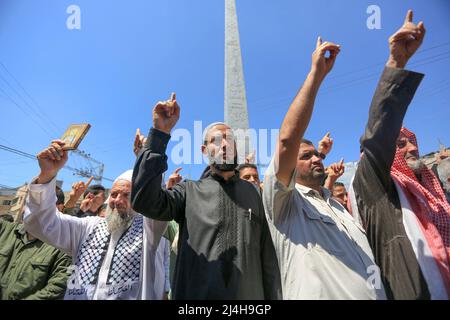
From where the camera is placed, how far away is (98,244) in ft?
5.91

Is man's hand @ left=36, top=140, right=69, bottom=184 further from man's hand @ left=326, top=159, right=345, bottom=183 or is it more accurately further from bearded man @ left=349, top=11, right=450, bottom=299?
man's hand @ left=326, top=159, right=345, bottom=183

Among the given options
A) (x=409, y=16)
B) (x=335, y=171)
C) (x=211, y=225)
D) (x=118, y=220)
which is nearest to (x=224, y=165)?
(x=211, y=225)

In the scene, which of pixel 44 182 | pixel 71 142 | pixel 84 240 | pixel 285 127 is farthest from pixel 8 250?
pixel 285 127

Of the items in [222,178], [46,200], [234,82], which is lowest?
[46,200]

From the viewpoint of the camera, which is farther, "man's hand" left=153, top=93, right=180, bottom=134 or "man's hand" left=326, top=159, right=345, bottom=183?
"man's hand" left=326, top=159, right=345, bottom=183

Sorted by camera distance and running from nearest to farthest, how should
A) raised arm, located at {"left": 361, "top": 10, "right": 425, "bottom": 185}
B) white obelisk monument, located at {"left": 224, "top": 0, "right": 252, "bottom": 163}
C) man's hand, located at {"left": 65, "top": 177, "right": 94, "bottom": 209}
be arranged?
raised arm, located at {"left": 361, "top": 10, "right": 425, "bottom": 185}
man's hand, located at {"left": 65, "top": 177, "right": 94, "bottom": 209}
white obelisk monument, located at {"left": 224, "top": 0, "right": 252, "bottom": 163}

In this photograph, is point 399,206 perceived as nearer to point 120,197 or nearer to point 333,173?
point 333,173

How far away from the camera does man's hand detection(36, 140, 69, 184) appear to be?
150 cm

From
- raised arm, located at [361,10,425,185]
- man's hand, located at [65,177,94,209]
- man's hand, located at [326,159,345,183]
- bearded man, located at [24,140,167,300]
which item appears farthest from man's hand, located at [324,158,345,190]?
man's hand, located at [65,177,94,209]

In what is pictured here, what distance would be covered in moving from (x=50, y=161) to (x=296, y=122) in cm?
133

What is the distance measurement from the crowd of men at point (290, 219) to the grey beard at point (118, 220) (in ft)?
0.63

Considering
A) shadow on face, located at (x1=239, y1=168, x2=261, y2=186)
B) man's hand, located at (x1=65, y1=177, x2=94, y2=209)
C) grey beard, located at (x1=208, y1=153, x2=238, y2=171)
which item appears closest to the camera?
grey beard, located at (x1=208, y1=153, x2=238, y2=171)
